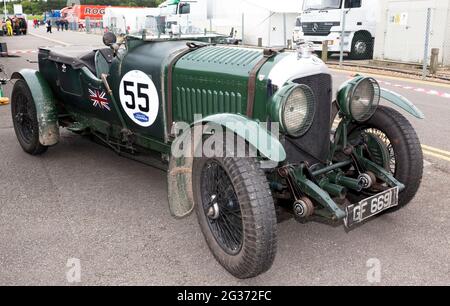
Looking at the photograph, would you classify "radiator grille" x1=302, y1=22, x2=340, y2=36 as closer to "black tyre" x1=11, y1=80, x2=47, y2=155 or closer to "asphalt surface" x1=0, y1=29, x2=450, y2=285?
"asphalt surface" x1=0, y1=29, x2=450, y2=285

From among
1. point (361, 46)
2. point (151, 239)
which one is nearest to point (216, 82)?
point (151, 239)

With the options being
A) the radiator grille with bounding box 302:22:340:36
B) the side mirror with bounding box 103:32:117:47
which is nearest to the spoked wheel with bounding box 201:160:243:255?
the side mirror with bounding box 103:32:117:47

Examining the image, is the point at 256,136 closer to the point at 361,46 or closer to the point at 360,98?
the point at 360,98

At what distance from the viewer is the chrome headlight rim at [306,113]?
2785 mm

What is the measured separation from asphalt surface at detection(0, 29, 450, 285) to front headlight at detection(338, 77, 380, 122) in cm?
86

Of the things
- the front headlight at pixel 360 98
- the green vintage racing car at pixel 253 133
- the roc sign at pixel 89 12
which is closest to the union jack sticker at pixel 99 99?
the green vintage racing car at pixel 253 133

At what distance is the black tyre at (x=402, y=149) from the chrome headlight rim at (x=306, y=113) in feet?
2.39

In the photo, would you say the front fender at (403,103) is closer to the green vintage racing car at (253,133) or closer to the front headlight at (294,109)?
the green vintage racing car at (253,133)

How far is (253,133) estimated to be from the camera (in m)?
2.68

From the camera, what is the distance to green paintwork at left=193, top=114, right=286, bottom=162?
2.62 m
